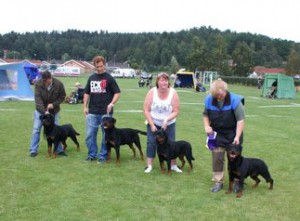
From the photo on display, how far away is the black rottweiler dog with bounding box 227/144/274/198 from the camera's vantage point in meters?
5.37

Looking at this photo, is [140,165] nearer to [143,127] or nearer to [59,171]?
[59,171]

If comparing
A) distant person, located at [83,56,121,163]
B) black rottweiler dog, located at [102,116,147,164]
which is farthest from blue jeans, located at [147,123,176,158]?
distant person, located at [83,56,121,163]

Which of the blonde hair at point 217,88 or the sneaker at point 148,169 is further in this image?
the sneaker at point 148,169

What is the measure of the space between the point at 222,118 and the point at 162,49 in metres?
122

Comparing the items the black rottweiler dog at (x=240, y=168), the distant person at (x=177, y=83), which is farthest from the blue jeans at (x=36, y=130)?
the distant person at (x=177, y=83)

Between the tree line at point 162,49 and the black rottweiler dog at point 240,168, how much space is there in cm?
5824

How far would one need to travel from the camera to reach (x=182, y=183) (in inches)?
243

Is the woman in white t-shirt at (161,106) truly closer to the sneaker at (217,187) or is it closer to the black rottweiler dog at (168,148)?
the black rottweiler dog at (168,148)

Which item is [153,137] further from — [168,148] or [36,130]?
[36,130]

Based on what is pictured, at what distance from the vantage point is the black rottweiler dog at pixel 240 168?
5.37m

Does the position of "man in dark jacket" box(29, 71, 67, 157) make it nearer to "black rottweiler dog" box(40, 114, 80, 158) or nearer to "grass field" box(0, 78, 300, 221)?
"black rottweiler dog" box(40, 114, 80, 158)

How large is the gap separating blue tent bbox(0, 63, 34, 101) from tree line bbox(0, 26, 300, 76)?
45285 millimetres

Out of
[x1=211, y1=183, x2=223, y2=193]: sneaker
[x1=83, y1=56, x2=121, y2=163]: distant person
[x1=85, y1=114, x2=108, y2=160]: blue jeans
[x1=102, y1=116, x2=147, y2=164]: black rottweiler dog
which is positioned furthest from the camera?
[x1=85, y1=114, x2=108, y2=160]: blue jeans

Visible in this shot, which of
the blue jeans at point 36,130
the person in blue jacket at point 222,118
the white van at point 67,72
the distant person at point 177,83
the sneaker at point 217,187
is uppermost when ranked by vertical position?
the person in blue jacket at point 222,118
